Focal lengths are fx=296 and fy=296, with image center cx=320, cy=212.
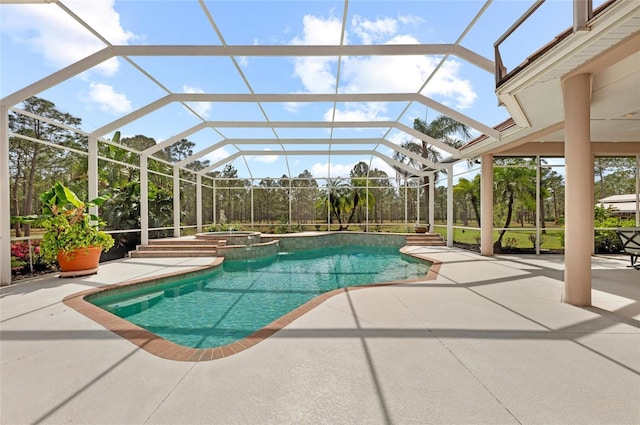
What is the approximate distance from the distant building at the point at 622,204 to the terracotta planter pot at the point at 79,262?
1639 cm

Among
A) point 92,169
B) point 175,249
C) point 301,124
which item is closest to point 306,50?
point 301,124

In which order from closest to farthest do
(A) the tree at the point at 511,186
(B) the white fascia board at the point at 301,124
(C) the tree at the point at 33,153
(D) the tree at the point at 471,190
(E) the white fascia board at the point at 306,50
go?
(E) the white fascia board at the point at 306,50 → (C) the tree at the point at 33,153 → (B) the white fascia board at the point at 301,124 → (A) the tree at the point at 511,186 → (D) the tree at the point at 471,190

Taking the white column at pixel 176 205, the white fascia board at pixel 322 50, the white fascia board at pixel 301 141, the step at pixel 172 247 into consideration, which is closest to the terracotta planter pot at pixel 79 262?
the step at pixel 172 247

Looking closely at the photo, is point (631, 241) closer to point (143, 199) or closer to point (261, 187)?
point (143, 199)

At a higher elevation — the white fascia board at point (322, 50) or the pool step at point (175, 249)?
the white fascia board at point (322, 50)

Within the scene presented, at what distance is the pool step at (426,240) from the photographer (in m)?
13.2

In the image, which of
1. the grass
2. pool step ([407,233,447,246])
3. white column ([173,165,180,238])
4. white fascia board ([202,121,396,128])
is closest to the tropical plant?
white fascia board ([202,121,396,128])

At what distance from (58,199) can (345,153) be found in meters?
11.0

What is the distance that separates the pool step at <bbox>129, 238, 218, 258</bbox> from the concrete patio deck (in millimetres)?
5413

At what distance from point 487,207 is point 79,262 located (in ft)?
38.5

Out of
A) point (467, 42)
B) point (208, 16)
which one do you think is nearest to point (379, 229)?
point (467, 42)

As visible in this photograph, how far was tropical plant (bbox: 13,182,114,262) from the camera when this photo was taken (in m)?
6.34

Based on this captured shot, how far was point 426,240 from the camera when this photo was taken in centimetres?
1339

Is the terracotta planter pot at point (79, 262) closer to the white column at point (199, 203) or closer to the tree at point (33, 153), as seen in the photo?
the tree at point (33, 153)
